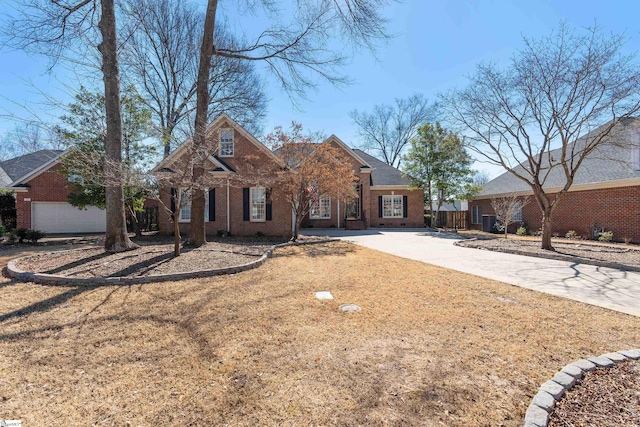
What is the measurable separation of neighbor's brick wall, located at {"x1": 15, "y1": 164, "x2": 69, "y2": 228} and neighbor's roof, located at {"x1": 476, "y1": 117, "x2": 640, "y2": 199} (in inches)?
1024

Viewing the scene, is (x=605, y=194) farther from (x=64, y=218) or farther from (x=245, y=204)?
(x=64, y=218)

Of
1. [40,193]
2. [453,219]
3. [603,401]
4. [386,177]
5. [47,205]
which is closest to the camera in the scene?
[603,401]

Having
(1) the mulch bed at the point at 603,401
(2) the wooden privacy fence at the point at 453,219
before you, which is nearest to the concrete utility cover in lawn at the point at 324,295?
(1) the mulch bed at the point at 603,401

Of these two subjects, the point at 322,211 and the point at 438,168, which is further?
the point at 322,211

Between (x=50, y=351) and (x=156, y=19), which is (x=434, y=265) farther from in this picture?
(x=156, y=19)

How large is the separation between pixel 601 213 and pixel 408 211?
11.0 meters

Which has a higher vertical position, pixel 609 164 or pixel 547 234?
pixel 609 164

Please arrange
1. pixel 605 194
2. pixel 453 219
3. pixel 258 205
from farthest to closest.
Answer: pixel 453 219 → pixel 258 205 → pixel 605 194

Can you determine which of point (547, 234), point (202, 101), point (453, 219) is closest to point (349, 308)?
point (202, 101)

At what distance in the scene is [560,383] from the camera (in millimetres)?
2535

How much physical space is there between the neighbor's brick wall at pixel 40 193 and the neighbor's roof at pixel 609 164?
2601 centimetres

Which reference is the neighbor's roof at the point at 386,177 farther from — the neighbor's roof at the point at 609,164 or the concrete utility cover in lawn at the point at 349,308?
the concrete utility cover in lawn at the point at 349,308

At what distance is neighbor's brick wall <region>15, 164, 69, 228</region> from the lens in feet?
56.3

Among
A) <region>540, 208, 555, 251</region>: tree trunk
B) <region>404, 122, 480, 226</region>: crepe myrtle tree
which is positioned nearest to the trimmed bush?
<region>540, 208, 555, 251</region>: tree trunk
